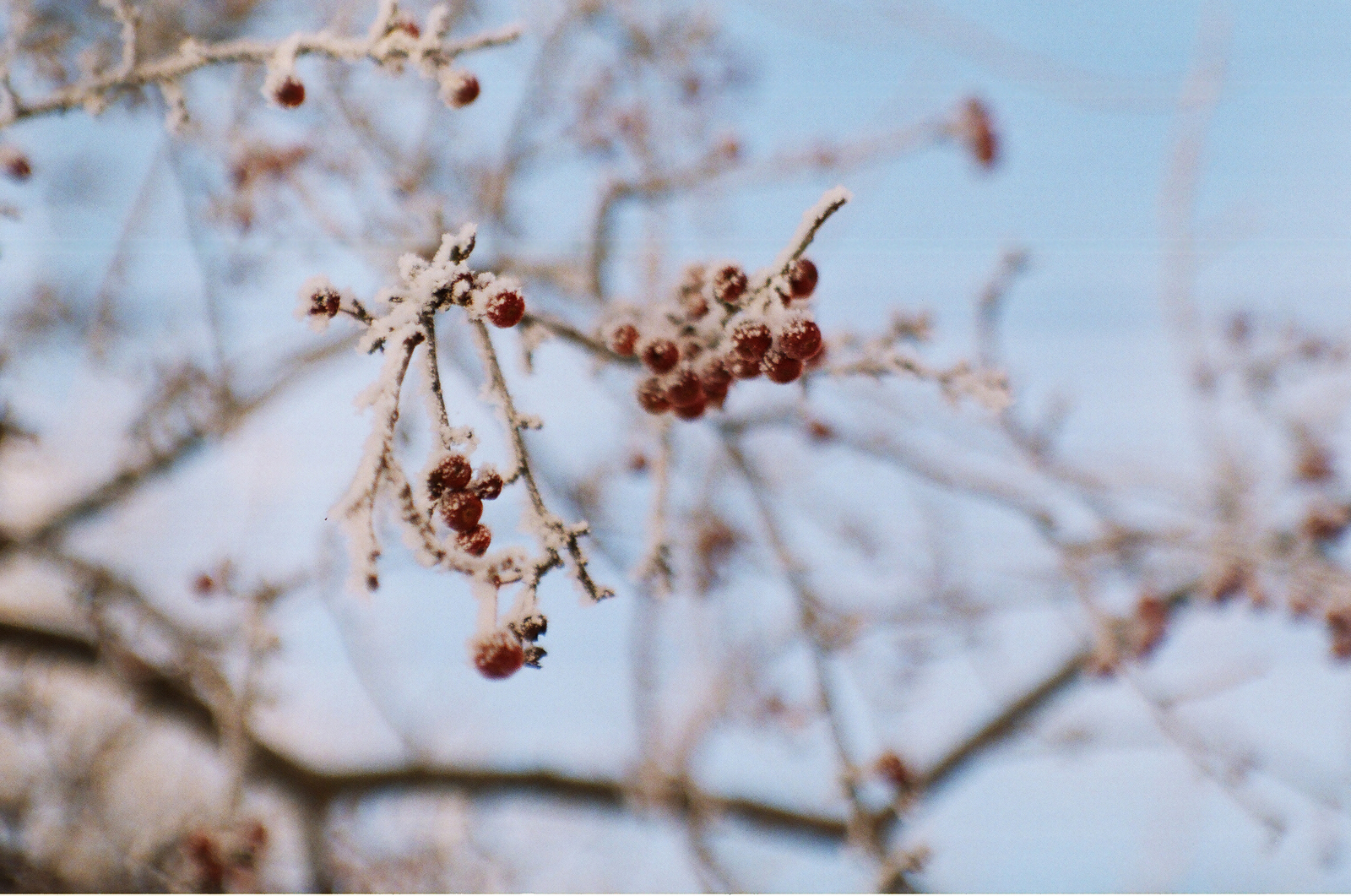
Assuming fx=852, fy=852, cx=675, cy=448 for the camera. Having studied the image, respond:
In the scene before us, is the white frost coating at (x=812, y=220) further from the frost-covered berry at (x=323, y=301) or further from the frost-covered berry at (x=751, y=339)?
the frost-covered berry at (x=323, y=301)

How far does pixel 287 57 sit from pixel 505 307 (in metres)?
0.72

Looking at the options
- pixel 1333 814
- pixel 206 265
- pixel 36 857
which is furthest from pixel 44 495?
pixel 1333 814

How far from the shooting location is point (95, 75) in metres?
1.75

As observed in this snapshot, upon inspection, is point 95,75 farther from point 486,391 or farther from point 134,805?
point 134,805

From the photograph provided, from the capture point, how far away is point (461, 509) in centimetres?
121

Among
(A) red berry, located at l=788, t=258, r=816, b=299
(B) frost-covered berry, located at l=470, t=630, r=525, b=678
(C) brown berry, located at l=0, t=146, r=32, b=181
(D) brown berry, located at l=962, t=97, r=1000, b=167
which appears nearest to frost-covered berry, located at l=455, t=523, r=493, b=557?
(B) frost-covered berry, located at l=470, t=630, r=525, b=678

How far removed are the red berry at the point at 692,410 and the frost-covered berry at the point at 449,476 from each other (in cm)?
52

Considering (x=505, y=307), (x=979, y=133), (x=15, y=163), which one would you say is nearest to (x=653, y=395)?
(x=505, y=307)

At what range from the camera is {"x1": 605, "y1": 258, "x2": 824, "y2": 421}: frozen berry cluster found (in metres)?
1.42

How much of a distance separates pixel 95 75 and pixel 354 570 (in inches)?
56.5

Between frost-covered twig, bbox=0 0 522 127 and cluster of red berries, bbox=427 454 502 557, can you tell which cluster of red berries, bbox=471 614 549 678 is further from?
frost-covered twig, bbox=0 0 522 127

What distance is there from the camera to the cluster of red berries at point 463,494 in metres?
1.18

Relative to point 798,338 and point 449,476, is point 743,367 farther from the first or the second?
point 449,476

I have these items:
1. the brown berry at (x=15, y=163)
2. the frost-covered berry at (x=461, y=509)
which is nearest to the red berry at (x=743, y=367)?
the frost-covered berry at (x=461, y=509)
